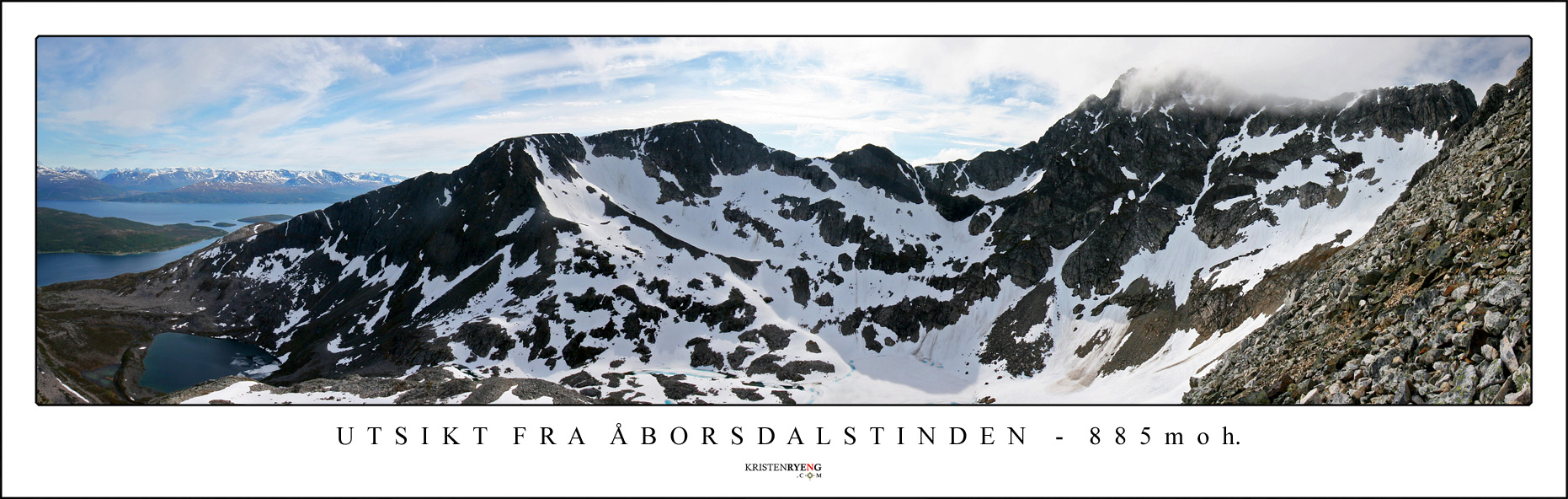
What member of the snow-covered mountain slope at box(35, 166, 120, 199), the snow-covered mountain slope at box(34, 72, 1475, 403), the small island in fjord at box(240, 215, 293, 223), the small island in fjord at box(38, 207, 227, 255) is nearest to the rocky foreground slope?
the snow-covered mountain slope at box(34, 72, 1475, 403)

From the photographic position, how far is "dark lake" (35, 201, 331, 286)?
16.3 m

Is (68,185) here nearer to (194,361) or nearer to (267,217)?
(267,217)

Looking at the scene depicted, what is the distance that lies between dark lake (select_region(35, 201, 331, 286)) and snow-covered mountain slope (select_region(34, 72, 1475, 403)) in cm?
1829

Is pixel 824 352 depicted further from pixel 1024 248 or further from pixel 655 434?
pixel 655 434

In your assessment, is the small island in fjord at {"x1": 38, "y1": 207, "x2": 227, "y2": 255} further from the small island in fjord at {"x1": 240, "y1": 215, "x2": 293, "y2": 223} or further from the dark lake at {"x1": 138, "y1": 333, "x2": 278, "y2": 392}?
the dark lake at {"x1": 138, "y1": 333, "x2": 278, "y2": 392}

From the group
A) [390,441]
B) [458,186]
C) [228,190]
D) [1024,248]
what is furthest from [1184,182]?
[458,186]

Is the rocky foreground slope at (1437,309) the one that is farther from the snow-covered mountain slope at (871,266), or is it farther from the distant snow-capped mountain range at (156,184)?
the distant snow-capped mountain range at (156,184)

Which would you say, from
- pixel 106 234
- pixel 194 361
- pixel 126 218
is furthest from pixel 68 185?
pixel 194 361

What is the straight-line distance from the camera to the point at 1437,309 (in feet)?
42.8

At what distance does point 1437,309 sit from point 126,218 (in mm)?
49402

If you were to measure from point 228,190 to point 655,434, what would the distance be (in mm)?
48498

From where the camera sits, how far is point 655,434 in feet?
45.3

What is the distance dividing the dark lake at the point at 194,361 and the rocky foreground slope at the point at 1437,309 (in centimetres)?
7110

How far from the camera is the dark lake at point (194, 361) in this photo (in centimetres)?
4844
